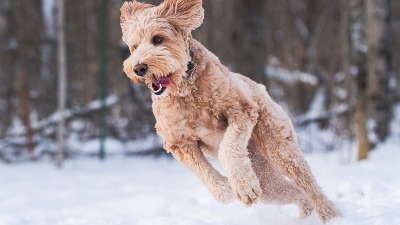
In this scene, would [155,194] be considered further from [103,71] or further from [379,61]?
[379,61]

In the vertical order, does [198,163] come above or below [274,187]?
above

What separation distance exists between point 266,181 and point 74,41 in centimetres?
971

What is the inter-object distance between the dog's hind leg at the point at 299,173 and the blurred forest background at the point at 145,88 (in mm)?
3329

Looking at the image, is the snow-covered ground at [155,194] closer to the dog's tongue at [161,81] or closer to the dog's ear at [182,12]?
the dog's tongue at [161,81]

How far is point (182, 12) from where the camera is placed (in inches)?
161

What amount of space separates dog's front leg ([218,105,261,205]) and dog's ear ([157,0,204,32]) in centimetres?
59

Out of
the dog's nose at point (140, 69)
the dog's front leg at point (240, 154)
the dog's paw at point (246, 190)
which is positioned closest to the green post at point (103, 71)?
the dog's front leg at point (240, 154)

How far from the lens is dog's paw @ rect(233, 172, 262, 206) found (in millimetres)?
3643

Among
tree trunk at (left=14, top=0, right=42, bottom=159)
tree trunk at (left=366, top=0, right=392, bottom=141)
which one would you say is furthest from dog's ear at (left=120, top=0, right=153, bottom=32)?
tree trunk at (left=366, top=0, right=392, bottom=141)

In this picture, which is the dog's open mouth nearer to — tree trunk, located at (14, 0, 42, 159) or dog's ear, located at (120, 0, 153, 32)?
dog's ear, located at (120, 0, 153, 32)

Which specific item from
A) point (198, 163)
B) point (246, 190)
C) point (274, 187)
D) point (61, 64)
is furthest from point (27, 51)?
point (246, 190)

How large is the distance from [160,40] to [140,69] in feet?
1.00

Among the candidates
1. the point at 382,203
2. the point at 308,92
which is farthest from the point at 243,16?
the point at 382,203

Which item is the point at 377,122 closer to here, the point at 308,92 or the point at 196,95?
the point at 308,92
